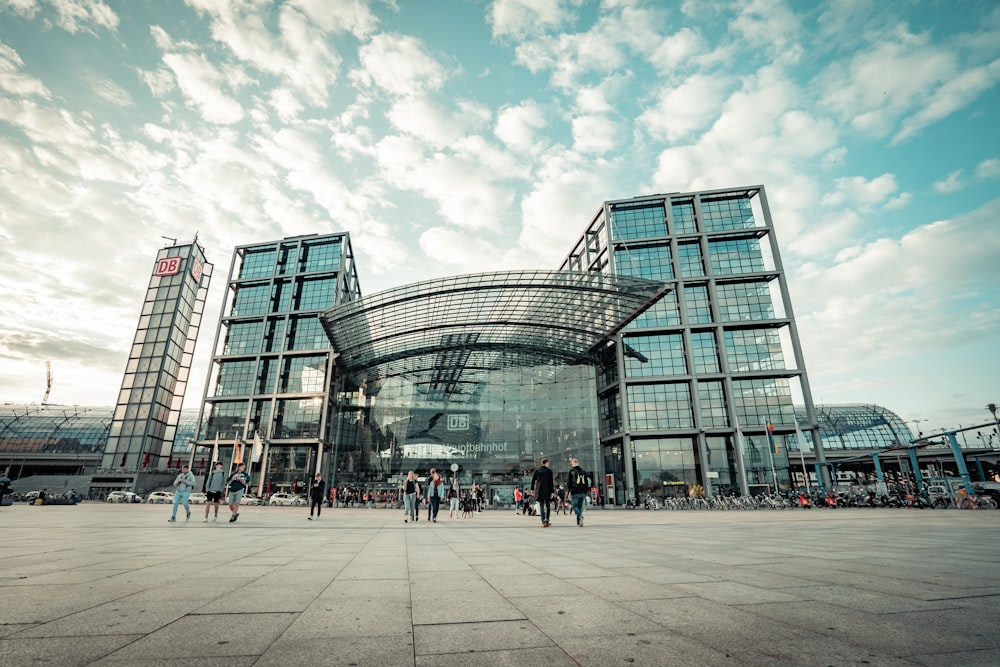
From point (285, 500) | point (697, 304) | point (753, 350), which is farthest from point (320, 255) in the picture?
point (753, 350)

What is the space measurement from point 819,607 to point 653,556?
10.8ft

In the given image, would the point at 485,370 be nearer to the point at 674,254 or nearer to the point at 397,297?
the point at 397,297

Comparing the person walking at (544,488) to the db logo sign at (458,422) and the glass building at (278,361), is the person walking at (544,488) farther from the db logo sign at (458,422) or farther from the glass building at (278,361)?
the glass building at (278,361)

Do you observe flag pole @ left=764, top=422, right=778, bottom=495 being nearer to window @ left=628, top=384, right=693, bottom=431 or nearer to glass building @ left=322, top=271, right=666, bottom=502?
window @ left=628, top=384, right=693, bottom=431

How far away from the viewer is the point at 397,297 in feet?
123

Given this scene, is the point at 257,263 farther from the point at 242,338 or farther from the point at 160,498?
the point at 160,498

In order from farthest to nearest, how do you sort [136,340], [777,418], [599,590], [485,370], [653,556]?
1. [136,340]
2. [485,370]
3. [777,418]
4. [653,556]
5. [599,590]

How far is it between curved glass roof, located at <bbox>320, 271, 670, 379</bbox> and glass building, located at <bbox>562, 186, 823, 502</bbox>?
237 inches

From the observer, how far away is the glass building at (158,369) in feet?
197

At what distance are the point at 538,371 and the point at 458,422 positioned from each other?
9.65 meters

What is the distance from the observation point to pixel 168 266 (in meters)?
71.3

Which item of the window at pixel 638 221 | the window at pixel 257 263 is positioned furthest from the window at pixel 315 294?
the window at pixel 638 221

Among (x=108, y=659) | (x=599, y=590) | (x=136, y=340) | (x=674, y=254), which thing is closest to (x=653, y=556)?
(x=599, y=590)

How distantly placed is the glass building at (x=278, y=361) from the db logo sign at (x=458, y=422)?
1416 cm
